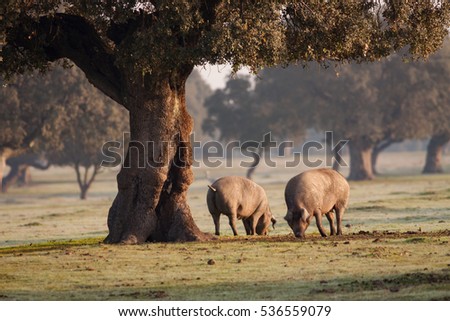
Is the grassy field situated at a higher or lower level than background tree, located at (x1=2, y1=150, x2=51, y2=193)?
lower

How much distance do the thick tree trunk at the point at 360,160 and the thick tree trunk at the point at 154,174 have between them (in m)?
66.7

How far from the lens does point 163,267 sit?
24.4 metres

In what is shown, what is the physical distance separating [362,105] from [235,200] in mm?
62177

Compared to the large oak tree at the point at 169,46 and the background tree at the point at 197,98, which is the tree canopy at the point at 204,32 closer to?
the large oak tree at the point at 169,46

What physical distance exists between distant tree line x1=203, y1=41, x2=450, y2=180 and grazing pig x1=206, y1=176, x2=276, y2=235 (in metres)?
56.0

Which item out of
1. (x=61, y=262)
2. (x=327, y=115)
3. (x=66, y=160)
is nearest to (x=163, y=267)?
(x=61, y=262)

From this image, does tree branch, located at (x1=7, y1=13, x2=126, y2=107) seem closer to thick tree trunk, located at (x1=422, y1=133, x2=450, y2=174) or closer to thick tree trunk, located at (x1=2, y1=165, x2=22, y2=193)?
thick tree trunk, located at (x1=2, y1=165, x2=22, y2=193)

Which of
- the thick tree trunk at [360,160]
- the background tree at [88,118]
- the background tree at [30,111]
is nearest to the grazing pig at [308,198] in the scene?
the background tree at [30,111]

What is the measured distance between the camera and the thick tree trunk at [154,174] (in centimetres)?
3019

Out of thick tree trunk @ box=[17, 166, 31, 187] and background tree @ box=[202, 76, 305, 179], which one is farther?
thick tree trunk @ box=[17, 166, 31, 187]

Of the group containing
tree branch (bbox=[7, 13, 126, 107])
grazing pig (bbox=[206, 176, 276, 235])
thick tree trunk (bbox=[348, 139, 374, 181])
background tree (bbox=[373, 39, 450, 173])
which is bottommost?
grazing pig (bbox=[206, 176, 276, 235])

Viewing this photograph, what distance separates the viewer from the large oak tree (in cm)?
2742

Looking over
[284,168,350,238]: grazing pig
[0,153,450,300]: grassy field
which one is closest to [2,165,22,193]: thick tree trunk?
[0,153,450,300]: grassy field
